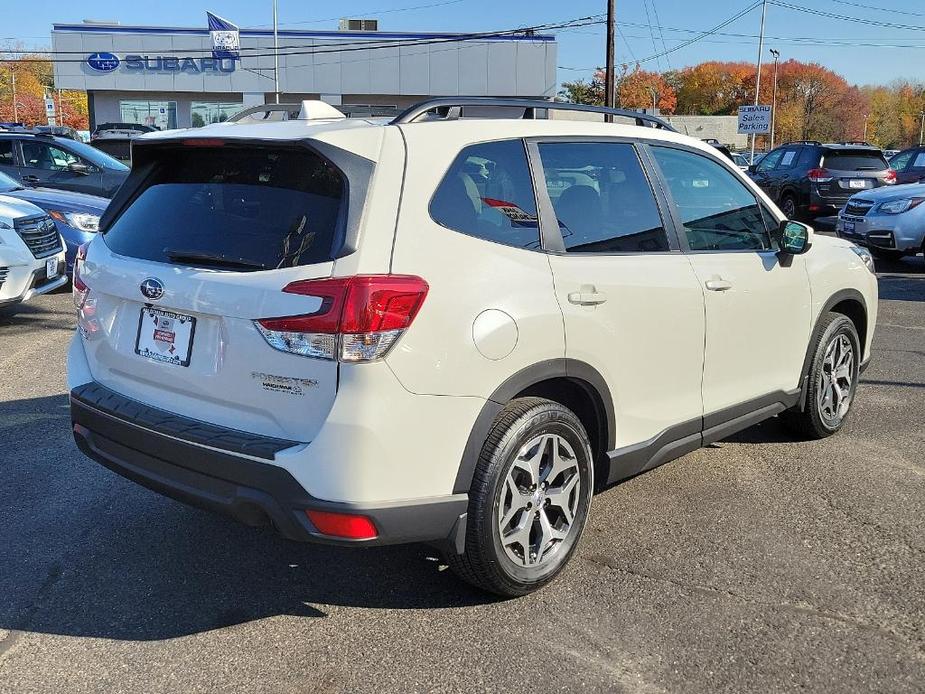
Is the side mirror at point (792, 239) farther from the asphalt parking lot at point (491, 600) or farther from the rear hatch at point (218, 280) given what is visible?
the rear hatch at point (218, 280)

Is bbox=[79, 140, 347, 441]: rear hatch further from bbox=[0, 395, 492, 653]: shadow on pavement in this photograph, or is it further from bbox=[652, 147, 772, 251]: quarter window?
bbox=[652, 147, 772, 251]: quarter window

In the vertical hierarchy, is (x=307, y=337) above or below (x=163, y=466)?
above

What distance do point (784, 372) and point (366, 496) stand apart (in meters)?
2.81

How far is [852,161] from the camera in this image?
63.0ft

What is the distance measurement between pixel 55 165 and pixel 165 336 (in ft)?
37.6

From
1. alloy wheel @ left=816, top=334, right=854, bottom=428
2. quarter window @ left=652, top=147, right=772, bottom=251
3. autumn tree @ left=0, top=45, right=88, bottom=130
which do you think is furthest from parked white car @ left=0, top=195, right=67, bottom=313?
autumn tree @ left=0, top=45, right=88, bottom=130

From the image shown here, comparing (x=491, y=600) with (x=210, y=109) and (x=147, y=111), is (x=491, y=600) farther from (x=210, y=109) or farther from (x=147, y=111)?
(x=147, y=111)

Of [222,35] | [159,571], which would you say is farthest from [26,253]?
[222,35]

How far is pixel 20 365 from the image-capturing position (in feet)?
23.4

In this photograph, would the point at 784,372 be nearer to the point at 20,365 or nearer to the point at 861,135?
the point at 20,365

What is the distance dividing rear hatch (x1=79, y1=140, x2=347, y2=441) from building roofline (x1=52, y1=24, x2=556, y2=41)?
154ft

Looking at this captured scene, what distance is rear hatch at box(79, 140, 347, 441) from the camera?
9.55 feet

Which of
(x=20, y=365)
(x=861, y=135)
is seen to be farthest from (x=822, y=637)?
(x=861, y=135)

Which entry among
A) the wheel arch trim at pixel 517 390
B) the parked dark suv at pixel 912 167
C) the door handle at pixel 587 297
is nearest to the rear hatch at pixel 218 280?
the wheel arch trim at pixel 517 390
